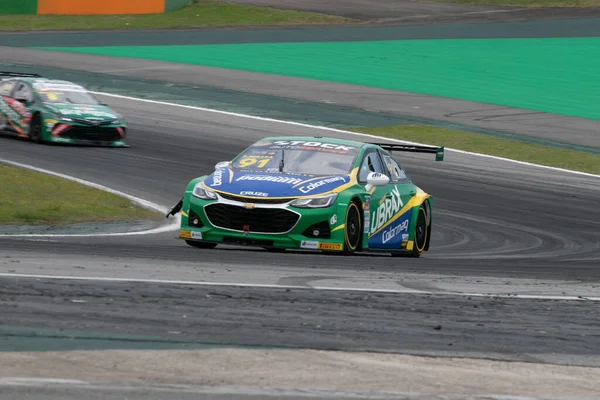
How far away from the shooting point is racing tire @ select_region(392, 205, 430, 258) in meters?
15.4

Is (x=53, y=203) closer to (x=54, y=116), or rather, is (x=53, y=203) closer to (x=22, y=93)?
(x=54, y=116)

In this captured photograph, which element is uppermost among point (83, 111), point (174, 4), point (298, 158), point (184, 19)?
point (174, 4)

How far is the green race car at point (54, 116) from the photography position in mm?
25500

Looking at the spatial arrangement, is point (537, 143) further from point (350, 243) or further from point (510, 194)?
point (350, 243)

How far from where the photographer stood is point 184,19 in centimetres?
4853

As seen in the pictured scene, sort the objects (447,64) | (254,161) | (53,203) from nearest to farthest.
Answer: (254,161)
(53,203)
(447,64)

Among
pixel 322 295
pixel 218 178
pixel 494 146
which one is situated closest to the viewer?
pixel 322 295

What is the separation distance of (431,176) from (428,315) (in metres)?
15.3

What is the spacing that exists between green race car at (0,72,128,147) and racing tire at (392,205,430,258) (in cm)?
1120

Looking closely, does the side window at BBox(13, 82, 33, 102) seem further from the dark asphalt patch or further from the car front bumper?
the dark asphalt patch

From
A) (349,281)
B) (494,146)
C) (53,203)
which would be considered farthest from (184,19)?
(349,281)

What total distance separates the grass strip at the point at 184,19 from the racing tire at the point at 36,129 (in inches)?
816

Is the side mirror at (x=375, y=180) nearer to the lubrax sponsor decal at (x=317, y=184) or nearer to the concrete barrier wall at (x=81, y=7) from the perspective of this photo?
the lubrax sponsor decal at (x=317, y=184)

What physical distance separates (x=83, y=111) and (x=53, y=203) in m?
8.59
